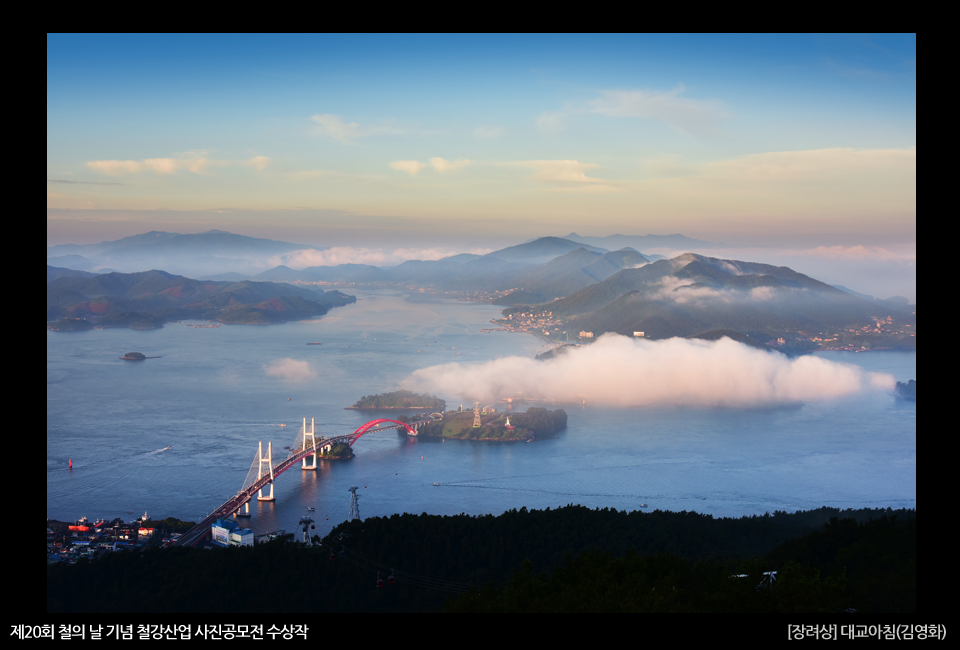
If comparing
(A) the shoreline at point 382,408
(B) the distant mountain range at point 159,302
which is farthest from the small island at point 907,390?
(B) the distant mountain range at point 159,302

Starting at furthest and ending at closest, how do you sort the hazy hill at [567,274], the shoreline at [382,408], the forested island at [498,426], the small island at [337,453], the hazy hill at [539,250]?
the hazy hill at [539,250]
the hazy hill at [567,274]
the shoreline at [382,408]
the forested island at [498,426]
the small island at [337,453]

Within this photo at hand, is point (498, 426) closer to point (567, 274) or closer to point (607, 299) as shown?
point (607, 299)

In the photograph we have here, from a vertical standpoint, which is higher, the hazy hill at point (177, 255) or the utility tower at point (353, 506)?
the hazy hill at point (177, 255)

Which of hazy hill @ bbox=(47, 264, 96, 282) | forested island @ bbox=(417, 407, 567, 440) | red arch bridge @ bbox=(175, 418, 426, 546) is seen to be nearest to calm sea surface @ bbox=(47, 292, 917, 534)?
red arch bridge @ bbox=(175, 418, 426, 546)

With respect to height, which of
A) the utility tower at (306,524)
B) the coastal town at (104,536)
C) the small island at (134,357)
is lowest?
the utility tower at (306,524)

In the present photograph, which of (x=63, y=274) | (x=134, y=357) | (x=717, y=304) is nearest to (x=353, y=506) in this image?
(x=134, y=357)

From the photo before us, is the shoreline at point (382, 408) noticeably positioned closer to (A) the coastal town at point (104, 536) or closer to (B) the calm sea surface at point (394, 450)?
(B) the calm sea surface at point (394, 450)

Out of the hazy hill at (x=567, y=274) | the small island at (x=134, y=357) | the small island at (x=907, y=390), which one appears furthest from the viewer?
the hazy hill at (x=567, y=274)
